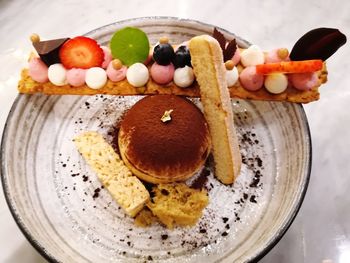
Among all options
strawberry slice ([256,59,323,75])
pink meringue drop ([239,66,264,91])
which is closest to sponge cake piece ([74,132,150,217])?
pink meringue drop ([239,66,264,91])

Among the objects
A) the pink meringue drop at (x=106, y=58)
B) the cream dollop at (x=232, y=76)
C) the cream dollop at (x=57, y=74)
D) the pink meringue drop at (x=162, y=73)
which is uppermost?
the pink meringue drop at (x=106, y=58)

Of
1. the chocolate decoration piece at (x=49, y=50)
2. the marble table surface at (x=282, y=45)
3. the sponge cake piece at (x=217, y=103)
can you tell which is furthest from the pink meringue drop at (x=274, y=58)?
the chocolate decoration piece at (x=49, y=50)

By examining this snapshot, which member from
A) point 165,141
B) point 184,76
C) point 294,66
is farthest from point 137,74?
point 294,66

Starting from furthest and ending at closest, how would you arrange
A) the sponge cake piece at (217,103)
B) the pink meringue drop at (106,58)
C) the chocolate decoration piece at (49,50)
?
the pink meringue drop at (106,58)
the chocolate decoration piece at (49,50)
the sponge cake piece at (217,103)

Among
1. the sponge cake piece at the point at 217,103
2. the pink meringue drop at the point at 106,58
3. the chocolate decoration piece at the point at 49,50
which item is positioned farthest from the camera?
the pink meringue drop at the point at 106,58

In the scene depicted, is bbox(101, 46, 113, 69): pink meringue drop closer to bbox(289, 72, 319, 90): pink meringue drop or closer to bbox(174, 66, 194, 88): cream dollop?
bbox(174, 66, 194, 88): cream dollop

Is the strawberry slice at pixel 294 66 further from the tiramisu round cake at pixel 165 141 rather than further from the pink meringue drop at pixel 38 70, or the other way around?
the pink meringue drop at pixel 38 70

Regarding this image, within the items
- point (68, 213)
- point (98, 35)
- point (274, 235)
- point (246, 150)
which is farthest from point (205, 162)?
point (98, 35)
